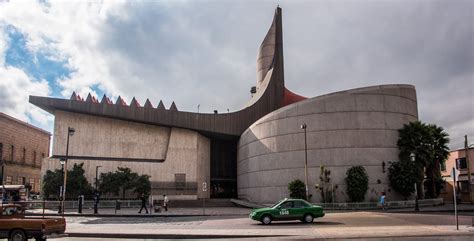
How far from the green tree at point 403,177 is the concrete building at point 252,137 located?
72 centimetres

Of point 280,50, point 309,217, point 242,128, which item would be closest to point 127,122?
point 242,128

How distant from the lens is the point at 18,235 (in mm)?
15328

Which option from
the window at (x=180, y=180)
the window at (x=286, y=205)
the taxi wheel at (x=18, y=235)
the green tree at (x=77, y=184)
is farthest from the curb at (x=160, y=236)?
the window at (x=180, y=180)

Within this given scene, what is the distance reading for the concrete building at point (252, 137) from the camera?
37.9m

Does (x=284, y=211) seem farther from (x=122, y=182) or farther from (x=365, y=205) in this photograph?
(x=122, y=182)

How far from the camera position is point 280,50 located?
62.8 metres

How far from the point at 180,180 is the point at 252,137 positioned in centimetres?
1184

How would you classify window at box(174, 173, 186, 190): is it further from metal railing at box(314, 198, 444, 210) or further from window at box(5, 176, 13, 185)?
window at box(5, 176, 13, 185)

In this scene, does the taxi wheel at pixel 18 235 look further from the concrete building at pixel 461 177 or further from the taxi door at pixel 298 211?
the concrete building at pixel 461 177

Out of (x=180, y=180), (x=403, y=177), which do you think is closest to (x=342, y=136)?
(x=403, y=177)

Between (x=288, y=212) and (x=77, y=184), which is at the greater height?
(x=77, y=184)

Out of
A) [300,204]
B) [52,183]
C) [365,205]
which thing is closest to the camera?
[300,204]

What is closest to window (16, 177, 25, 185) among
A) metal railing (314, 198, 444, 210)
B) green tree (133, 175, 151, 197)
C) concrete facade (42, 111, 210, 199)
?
concrete facade (42, 111, 210, 199)

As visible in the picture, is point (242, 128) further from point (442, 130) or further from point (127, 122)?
point (442, 130)
